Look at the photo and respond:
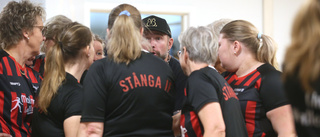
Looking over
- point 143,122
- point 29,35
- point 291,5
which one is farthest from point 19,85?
point 291,5

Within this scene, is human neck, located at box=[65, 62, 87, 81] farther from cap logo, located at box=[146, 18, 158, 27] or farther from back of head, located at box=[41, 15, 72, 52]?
cap logo, located at box=[146, 18, 158, 27]

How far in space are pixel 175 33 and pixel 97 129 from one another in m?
3.77

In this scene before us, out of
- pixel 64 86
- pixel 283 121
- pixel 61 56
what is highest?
pixel 61 56

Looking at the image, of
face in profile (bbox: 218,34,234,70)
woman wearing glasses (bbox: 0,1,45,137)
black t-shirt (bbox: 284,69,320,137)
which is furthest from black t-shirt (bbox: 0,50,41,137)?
black t-shirt (bbox: 284,69,320,137)

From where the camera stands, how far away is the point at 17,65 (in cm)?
202

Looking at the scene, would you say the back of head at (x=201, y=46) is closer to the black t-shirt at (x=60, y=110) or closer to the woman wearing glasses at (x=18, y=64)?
the black t-shirt at (x=60, y=110)

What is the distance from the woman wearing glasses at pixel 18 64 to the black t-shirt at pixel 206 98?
1008 millimetres

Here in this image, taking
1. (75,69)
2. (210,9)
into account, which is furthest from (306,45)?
(210,9)

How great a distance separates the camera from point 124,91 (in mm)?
1462

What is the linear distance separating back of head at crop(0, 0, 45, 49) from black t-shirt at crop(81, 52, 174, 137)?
826mm

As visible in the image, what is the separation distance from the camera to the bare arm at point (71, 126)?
5.17 feet

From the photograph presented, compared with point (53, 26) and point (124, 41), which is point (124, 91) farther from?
point (53, 26)

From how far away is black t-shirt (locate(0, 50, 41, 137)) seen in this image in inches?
74.4

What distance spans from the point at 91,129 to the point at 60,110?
26 cm
